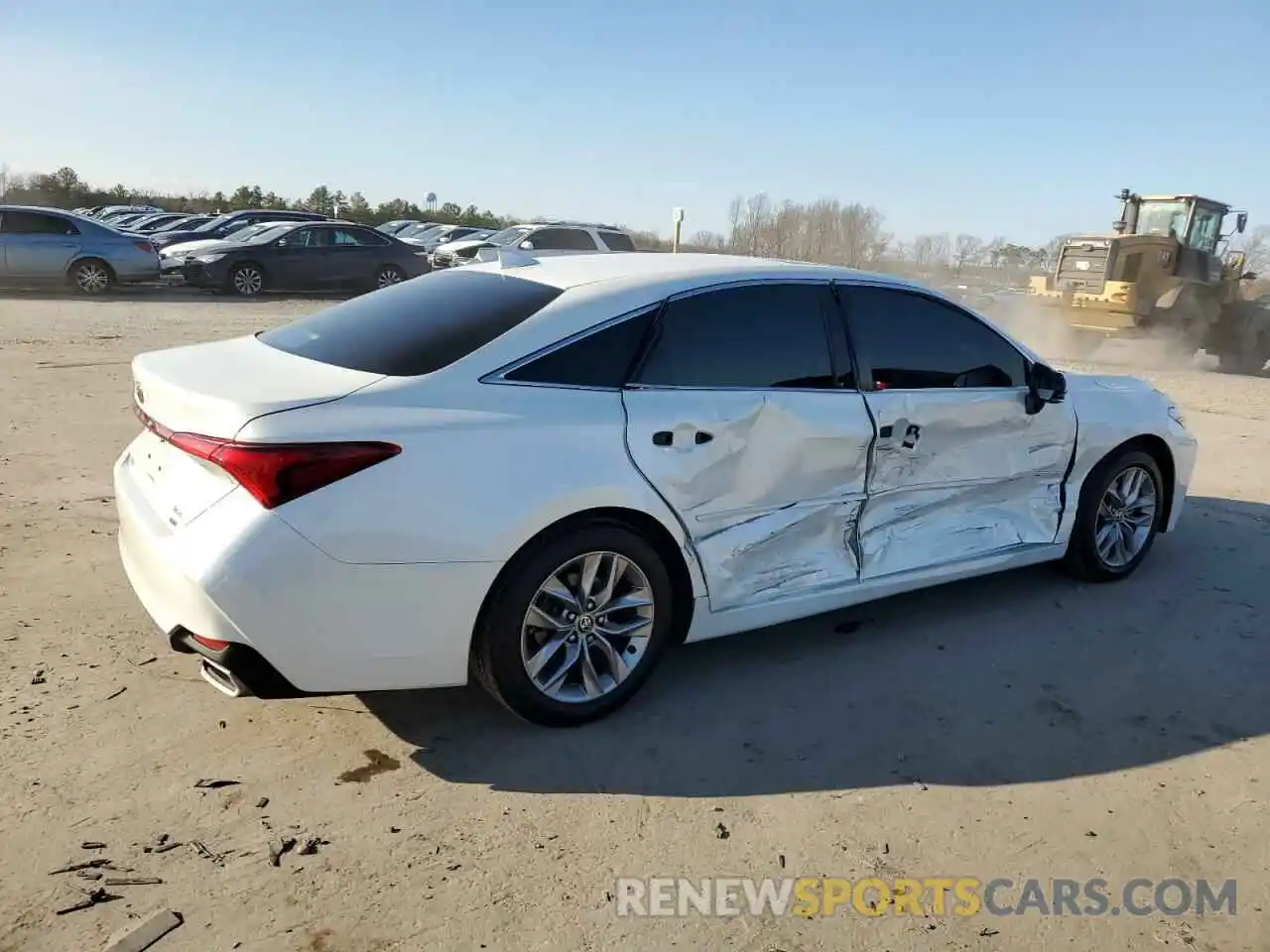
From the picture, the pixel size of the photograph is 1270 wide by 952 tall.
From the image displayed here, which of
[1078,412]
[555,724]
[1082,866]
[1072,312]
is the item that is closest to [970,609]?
[1078,412]

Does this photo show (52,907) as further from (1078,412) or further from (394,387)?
(1078,412)

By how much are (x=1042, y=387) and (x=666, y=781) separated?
2.79 metres

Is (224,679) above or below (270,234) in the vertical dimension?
below

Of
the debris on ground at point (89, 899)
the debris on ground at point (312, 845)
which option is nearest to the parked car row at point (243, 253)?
the debris on ground at point (312, 845)

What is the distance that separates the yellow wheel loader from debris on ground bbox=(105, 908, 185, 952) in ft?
59.1

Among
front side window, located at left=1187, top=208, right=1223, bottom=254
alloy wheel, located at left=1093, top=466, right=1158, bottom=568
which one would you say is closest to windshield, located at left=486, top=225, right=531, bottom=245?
front side window, located at left=1187, top=208, right=1223, bottom=254

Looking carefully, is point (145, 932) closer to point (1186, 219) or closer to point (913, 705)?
point (913, 705)

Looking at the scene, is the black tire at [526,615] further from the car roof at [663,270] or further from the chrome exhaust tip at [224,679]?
the car roof at [663,270]

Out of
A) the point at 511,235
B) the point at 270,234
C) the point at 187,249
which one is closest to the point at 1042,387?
the point at 511,235

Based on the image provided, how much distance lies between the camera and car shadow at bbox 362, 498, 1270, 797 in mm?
3352

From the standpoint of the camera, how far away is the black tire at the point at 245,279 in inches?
783

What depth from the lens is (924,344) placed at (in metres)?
4.46

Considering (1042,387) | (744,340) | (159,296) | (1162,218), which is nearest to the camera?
(744,340)

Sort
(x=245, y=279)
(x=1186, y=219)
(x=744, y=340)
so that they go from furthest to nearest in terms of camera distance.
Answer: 1. (x=245, y=279)
2. (x=1186, y=219)
3. (x=744, y=340)
